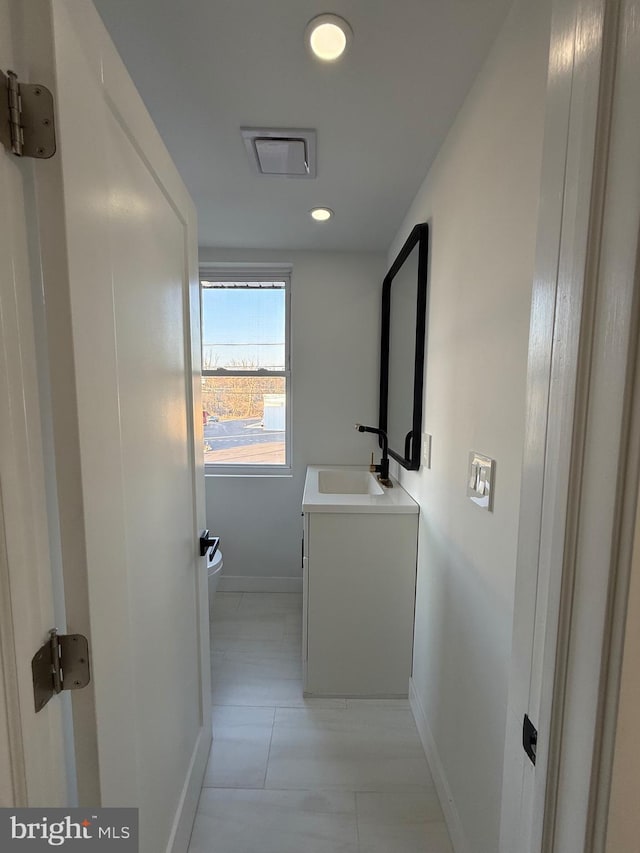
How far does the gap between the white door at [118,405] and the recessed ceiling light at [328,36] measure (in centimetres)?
51

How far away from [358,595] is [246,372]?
1.73m

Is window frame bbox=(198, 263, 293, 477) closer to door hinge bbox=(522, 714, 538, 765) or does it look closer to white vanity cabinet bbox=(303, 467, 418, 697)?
white vanity cabinet bbox=(303, 467, 418, 697)

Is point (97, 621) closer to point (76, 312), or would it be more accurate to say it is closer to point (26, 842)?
point (26, 842)

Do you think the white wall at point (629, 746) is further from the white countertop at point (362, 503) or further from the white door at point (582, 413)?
the white countertop at point (362, 503)

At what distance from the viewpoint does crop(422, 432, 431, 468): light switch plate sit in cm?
160

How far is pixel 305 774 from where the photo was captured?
1442mm

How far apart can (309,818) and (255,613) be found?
4.26ft

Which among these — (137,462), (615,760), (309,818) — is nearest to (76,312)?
Result: (137,462)

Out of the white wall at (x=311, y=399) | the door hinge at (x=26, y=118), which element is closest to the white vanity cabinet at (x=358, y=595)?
the white wall at (x=311, y=399)

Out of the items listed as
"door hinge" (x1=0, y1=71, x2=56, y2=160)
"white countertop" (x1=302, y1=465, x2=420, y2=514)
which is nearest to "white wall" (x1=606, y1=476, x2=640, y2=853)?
"door hinge" (x1=0, y1=71, x2=56, y2=160)

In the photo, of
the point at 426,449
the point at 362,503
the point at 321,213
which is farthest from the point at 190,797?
the point at 321,213

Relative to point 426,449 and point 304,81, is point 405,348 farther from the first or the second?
point 304,81

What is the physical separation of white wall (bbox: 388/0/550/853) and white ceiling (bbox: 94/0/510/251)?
0.42ft

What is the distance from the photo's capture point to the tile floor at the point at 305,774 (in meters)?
1.23
